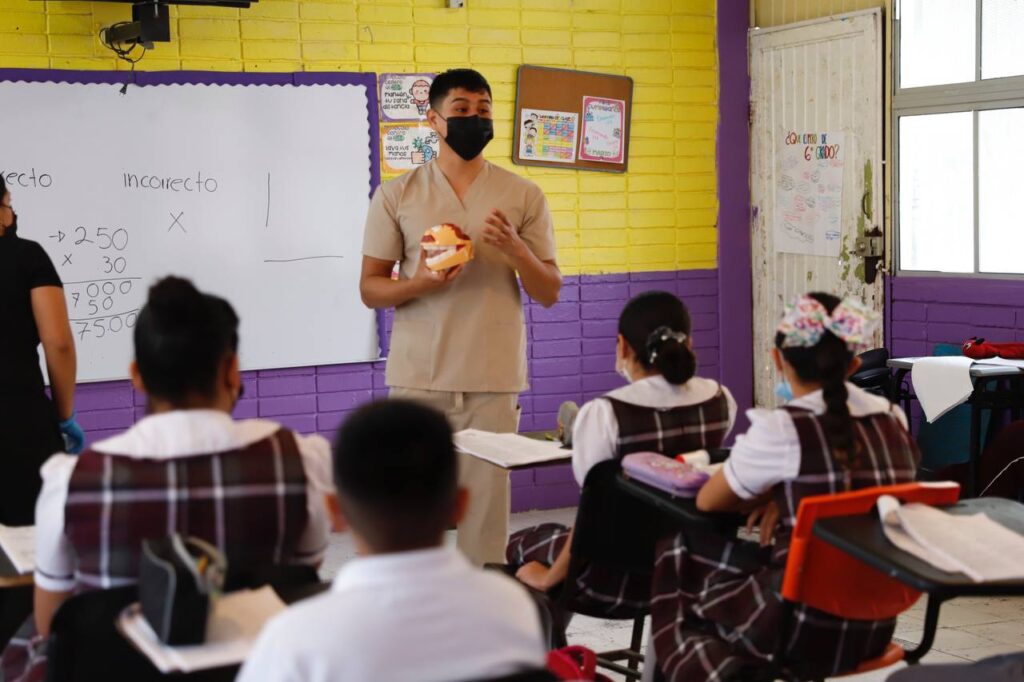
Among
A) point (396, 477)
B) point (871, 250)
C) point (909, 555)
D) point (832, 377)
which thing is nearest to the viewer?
point (396, 477)

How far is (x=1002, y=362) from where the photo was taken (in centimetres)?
499

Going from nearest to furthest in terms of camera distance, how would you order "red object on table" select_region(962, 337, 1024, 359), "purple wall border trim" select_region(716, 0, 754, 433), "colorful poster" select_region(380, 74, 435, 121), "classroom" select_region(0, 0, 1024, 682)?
"classroom" select_region(0, 0, 1024, 682) < "red object on table" select_region(962, 337, 1024, 359) < "colorful poster" select_region(380, 74, 435, 121) < "purple wall border trim" select_region(716, 0, 754, 433)

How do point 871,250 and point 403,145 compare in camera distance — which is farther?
point 871,250

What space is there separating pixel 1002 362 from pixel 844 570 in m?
2.79

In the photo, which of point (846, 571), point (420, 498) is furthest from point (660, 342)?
point (420, 498)

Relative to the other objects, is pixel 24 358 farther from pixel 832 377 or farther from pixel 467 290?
pixel 832 377

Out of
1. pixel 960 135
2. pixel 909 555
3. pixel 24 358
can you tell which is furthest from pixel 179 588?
pixel 960 135

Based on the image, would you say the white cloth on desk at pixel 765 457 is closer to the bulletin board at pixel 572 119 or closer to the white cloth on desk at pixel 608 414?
the white cloth on desk at pixel 608 414

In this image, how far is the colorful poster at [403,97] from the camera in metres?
5.82

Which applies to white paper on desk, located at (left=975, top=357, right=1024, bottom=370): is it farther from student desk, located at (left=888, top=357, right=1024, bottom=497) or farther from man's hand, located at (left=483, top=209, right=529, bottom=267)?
man's hand, located at (left=483, top=209, right=529, bottom=267)

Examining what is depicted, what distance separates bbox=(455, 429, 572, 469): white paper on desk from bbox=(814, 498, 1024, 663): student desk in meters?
0.84

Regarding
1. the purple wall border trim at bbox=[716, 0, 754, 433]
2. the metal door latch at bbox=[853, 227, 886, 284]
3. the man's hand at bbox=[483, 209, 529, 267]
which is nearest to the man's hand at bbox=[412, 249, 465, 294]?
the man's hand at bbox=[483, 209, 529, 267]

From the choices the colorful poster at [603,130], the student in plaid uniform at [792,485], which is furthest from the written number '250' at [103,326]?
the student in plaid uniform at [792,485]

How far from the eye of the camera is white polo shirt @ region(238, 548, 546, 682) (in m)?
1.43
